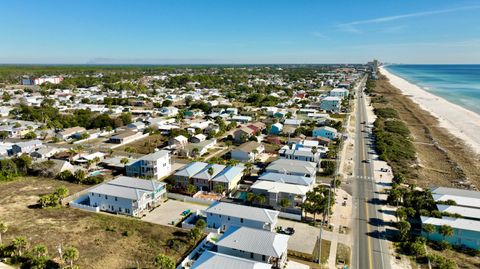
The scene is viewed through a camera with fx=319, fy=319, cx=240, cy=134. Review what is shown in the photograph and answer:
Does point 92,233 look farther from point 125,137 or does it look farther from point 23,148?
point 125,137

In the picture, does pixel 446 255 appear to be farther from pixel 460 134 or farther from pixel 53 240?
pixel 460 134

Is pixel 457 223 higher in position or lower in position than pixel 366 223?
higher

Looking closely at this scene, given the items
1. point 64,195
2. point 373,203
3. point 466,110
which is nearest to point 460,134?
point 466,110

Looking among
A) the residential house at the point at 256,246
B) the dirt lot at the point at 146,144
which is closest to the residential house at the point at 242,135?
the dirt lot at the point at 146,144

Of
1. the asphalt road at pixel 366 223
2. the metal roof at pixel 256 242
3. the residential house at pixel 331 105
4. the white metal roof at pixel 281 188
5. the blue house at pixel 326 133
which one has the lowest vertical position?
the asphalt road at pixel 366 223

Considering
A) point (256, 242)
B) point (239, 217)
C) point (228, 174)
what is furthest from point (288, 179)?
point (256, 242)

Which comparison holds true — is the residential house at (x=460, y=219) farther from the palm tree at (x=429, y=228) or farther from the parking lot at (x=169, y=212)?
the parking lot at (x=169, y=212)

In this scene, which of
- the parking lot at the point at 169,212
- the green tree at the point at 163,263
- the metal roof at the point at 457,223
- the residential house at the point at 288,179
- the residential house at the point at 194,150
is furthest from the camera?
the residential house at the point at 194,150
